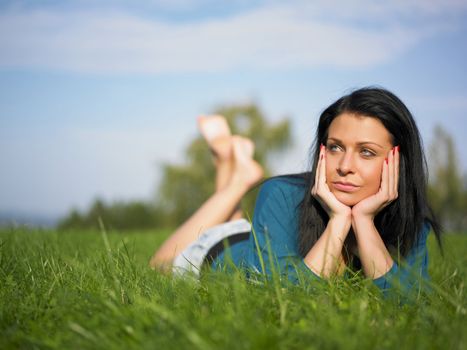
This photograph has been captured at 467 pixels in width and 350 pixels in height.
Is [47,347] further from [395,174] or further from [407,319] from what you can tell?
[395,174]

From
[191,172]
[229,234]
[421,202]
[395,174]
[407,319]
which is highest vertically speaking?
[395,174]

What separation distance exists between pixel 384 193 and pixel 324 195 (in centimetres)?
36

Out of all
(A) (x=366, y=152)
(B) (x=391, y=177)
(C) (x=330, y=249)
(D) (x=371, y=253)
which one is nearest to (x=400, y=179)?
(B) (x=391, y=177)

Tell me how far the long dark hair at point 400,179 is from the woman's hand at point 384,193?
14 cm

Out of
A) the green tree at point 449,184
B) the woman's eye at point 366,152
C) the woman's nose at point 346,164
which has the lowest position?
the green tree at point 449,184

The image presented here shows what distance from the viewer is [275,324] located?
6.46 feet

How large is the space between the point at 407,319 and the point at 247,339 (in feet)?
2.67

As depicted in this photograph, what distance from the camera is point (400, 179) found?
338 centimetres

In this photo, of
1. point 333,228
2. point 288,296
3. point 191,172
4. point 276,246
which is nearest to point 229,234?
point 276,246

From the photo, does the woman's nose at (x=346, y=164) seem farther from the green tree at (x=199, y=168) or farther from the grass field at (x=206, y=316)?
the green tree at (x=199, y=168)

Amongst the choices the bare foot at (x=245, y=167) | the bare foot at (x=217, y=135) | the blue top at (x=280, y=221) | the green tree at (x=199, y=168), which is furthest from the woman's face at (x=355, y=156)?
the green tree at (x=199, y=168)

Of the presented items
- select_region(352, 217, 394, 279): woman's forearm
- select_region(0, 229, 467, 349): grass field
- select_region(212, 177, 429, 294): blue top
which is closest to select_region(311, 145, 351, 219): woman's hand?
select_region(352, 217, 394, 279): woman's forearm

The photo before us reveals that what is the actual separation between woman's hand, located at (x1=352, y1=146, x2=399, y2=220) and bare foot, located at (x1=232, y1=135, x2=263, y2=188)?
210 cm

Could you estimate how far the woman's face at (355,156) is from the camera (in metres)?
3.08
